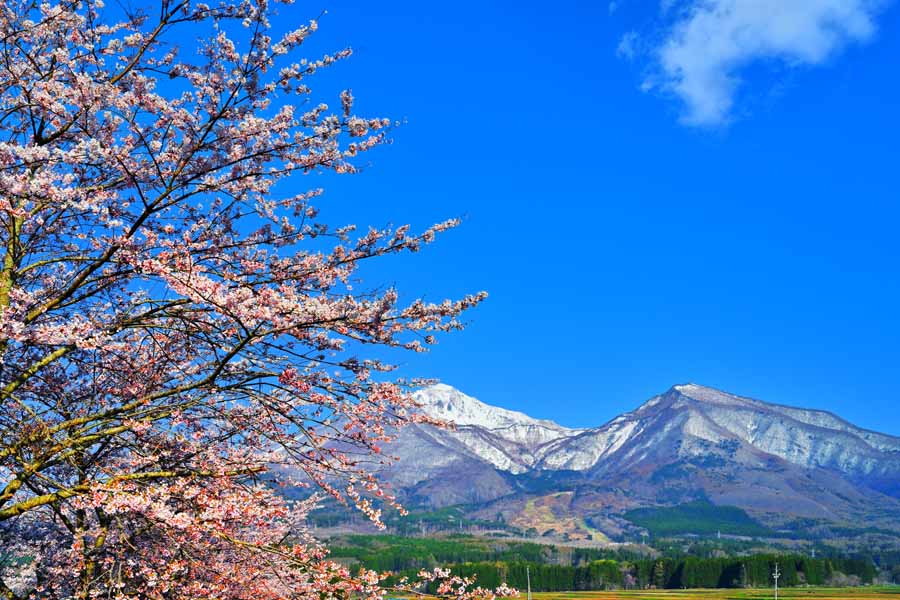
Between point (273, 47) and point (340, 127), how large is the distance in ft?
3.42

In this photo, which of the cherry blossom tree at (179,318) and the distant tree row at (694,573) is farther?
the distant tree row at (694,573)

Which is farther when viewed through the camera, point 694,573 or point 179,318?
point 694,573

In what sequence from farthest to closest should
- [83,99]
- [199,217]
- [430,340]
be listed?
[199,217] → [430,340] → [83,99]

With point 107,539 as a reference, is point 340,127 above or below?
above

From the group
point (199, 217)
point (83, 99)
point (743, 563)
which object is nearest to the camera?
point (83, 99)

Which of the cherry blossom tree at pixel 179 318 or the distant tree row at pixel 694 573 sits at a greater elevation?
the cherry blossom tree at pixel 179 318

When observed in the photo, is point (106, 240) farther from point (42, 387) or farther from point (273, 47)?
point (42, 387)

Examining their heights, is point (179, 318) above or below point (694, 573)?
above

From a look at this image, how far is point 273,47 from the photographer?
6832mm

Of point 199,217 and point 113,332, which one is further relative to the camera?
point 199,217

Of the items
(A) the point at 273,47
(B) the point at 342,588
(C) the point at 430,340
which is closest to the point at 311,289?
(C) the point at 430,340

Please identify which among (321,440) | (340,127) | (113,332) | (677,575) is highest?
(340,127)

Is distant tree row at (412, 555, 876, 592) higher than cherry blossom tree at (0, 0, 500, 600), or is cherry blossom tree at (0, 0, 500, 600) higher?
cherry blossom tree at (0, 0, 500, 600)

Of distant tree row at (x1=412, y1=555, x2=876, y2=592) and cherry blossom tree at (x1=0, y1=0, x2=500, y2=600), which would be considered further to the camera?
distant tree row at (x1=412, y1=555, x2=876, y2=592)
